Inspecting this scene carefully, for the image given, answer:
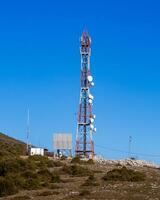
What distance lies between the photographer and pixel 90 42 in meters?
69.2

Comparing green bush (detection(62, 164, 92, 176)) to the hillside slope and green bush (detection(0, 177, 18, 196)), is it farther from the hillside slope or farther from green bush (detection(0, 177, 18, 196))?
the hillside slope

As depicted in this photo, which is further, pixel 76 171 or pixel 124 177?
pixel 76 171

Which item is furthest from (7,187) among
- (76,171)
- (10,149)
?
(10,149)

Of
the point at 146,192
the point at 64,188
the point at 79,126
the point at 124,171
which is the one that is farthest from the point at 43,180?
the point at 79,126

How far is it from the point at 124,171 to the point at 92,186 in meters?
8.49

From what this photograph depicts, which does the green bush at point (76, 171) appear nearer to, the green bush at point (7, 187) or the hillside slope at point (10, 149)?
the green bush at point (7, 187)

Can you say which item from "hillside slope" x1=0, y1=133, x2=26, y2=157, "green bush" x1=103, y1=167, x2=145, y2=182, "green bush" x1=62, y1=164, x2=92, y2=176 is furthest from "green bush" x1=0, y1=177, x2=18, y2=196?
"hillside slope" x1=0, y1=133, x2=26, y2=157

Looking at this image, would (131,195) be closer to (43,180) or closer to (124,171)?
(43,180)

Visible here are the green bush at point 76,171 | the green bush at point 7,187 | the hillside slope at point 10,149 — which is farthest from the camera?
the hillside slope at point 10,149

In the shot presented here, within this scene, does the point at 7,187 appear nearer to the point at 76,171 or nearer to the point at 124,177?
the point at 124,177

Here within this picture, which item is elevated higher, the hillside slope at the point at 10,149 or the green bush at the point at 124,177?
the hillside slope at the point at 10,149

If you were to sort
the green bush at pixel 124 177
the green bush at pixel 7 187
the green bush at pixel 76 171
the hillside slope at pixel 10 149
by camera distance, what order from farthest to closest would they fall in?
the hillside slope at pixel 10 149 → the green bush at pixel 76 171 → the green bush at pixel 124 177 → the green bush at pixel 7 187

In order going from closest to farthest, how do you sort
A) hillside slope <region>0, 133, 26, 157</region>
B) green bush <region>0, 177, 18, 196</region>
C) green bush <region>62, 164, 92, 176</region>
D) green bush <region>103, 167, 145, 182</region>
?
→ green bush <region>0, 177, 18, 196</region> < green bush <region>103, 167, 145, 182</region> < green bush <region>62, 164, 92, 176</region> < hillside slope <region>0, 133, 26, 157</region>

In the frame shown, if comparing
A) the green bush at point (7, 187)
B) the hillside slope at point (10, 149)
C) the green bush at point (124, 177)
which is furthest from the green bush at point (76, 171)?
the hillside slope at point (10, 149)
